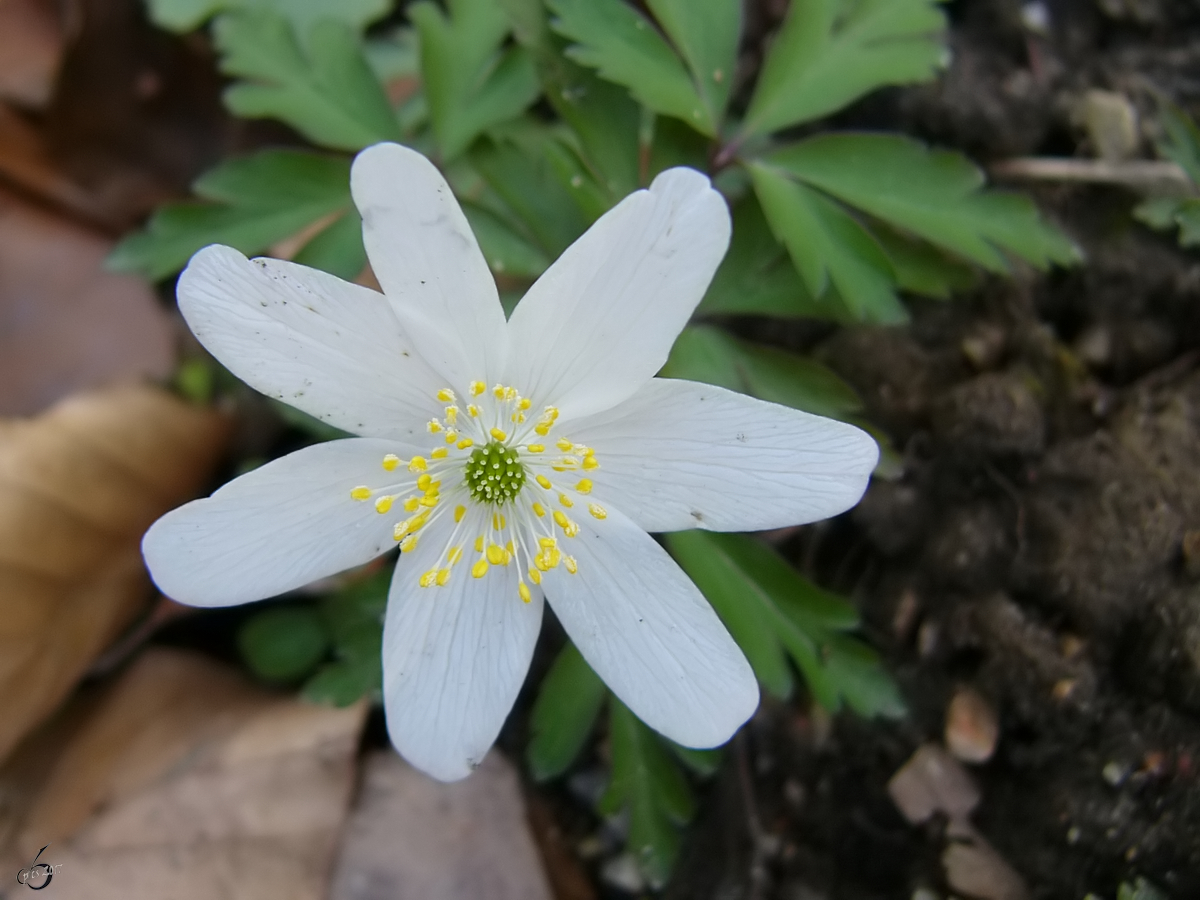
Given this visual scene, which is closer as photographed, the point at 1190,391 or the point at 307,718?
the point at 1190,391

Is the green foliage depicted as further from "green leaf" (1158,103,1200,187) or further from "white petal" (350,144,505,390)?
"green leaf" (1158,103,1200,187)

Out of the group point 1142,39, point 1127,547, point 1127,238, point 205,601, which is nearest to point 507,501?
point 205,601

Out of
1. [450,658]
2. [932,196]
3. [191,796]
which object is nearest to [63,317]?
[191,796]

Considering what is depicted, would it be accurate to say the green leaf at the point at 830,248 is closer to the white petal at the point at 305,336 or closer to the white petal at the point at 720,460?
the white petal at the point at 720,460

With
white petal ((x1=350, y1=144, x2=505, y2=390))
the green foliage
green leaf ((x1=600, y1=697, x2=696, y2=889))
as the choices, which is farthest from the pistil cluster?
green leaf ((x1=600, y1=697, x2=696, y2=889))

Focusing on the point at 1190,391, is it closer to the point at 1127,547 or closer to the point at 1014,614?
the point at 1127,547
